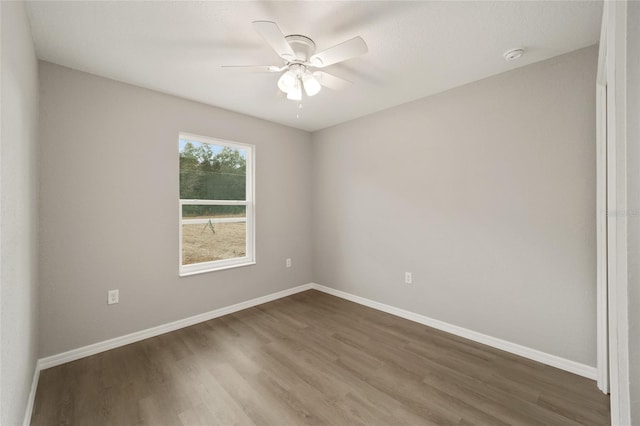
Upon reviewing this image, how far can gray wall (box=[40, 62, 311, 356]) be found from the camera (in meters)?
2.20

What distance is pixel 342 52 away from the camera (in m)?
1.73

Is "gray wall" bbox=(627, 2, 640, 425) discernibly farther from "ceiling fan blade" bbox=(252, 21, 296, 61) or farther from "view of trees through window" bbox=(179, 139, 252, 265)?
"view of trees through window" bbox=(179, 139, 252, 265)

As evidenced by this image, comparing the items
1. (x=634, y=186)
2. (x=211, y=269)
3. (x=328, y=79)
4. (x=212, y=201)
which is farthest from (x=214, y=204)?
(x=634, y=186)

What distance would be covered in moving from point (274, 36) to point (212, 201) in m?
2.16

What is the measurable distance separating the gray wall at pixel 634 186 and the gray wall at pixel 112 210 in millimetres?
3218

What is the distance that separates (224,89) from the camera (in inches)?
107

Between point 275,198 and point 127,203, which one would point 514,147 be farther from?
point 127,203

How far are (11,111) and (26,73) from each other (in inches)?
23.5

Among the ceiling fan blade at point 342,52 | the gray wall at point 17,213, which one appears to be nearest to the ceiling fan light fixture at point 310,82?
the ceiling fan blade at point 342,52

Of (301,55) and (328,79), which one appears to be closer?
(301,55)

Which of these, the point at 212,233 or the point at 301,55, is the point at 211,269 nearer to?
the point at 212,233

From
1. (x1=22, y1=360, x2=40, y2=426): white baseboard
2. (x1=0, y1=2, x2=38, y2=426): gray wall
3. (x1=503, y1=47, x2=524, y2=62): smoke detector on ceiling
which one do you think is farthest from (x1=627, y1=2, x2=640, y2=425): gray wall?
(x1=22, y1=360, x2=40, y2=426): white baseboard

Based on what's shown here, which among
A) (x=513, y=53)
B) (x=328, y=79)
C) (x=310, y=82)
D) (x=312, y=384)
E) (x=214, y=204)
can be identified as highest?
(x=513, y=53)

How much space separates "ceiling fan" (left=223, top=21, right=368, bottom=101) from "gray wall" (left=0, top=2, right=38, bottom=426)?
3.62 ft
